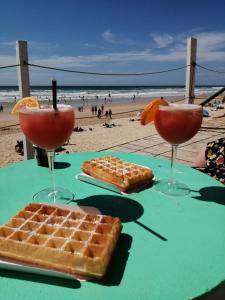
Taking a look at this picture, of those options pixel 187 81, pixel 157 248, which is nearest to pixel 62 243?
pixel 157 248

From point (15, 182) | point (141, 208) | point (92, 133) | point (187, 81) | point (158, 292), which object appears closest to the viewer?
point (158, 292)

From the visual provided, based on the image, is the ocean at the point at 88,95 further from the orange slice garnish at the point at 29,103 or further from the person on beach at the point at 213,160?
the orange slice garnish at the point at 29,103

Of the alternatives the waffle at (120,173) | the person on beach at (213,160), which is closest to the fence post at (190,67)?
the person on beach at (213,160)

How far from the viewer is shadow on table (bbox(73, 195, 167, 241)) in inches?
48.1

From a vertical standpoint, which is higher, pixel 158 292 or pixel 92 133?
pixel 158 292

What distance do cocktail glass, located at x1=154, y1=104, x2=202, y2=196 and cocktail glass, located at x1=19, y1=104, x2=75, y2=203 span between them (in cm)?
46

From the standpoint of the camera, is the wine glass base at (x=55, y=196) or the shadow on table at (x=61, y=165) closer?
the wine glass base at (x=55, y=196)

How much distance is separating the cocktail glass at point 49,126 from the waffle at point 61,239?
0.74ft

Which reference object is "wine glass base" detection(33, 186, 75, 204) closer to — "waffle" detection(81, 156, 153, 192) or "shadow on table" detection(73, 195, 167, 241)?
"shadow on table" detection(73, 195, 167, 241)

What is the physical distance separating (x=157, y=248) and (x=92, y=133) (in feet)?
53.8

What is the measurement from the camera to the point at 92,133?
56.7ft

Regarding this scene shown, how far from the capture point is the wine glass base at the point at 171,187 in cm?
147

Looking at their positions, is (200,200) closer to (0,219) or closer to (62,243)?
(62,243)

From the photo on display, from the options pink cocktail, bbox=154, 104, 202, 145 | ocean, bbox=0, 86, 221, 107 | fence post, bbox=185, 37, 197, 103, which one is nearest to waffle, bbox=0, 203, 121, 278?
pink cocktail, bbox=154, 104, 202, 145
